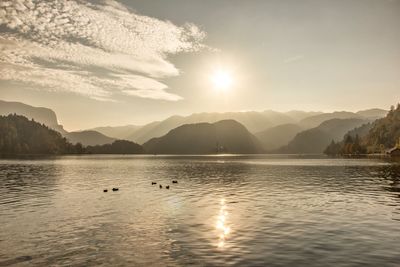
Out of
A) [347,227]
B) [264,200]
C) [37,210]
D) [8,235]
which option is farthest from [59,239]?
[264,200]

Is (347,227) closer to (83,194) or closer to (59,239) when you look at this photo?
(59,239)

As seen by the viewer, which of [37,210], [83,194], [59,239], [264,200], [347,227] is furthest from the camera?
[83,194]

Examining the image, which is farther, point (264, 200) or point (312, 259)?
point (264, 200)

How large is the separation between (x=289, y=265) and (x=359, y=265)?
5710mm

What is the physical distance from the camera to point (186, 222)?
45781 mm

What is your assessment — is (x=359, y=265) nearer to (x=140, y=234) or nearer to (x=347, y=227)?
(x=347, y=227)

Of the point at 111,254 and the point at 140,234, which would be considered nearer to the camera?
the point at 111,254

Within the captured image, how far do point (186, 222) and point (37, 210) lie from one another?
26538mm

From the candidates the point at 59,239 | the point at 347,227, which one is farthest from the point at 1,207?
the point at 347,227

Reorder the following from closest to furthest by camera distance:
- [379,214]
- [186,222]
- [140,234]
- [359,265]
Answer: [359,265], [140,234], [186,222], [379,214]

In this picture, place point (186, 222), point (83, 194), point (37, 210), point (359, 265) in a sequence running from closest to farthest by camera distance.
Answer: point (359, 265) < point (186, 222) < point (37, 210) < point (83, 194)

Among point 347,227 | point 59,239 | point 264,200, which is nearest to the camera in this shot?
point 59,239

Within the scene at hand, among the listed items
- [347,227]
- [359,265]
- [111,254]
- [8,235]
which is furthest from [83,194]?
[359,265]

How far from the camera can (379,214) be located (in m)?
50.0
